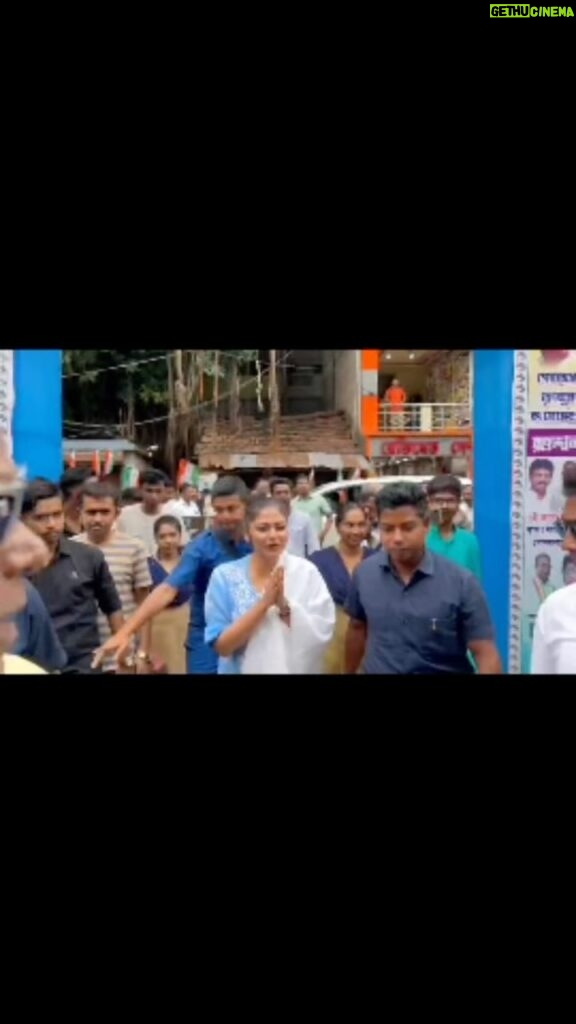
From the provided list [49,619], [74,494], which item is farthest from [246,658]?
[74,494]

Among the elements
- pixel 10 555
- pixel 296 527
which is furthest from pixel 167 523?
pixel 10 555

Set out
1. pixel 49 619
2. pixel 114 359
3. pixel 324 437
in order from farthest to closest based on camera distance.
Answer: pixel 324 437, pixel 114 359, pixel 49 619

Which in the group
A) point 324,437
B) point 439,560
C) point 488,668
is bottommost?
point 488,668

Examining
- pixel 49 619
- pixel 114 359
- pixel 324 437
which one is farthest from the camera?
pixel 324 437

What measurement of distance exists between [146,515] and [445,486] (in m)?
1.03

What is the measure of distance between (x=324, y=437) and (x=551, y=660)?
123 centimetres

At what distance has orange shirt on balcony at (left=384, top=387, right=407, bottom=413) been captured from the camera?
14.4 ft

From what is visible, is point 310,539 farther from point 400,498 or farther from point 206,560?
point 400,498

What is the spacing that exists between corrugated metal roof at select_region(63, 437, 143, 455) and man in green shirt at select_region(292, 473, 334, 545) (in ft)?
1.92

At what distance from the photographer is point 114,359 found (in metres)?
4.13

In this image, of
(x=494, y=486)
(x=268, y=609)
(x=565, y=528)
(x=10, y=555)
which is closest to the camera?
(x=10, y=555)

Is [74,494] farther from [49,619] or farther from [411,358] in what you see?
[411,358]

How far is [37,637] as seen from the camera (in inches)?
138

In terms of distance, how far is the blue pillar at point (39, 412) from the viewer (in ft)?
13.0
